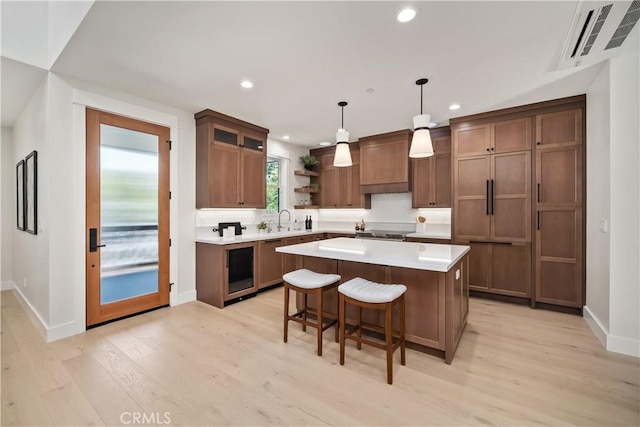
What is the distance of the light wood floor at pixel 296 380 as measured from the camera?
70.4 inches

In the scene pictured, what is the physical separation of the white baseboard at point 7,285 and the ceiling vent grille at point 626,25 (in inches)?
315

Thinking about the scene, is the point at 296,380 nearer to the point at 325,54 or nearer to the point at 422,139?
the point at 422,139

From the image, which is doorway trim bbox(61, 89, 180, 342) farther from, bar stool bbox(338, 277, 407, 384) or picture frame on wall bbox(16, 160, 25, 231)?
bar stool bbox(338, 277, 407, 384)

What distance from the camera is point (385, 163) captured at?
5.04 m

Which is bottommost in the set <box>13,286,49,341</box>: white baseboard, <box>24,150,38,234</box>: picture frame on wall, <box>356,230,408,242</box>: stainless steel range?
<box>13,286,49,341</box>: white baseboard

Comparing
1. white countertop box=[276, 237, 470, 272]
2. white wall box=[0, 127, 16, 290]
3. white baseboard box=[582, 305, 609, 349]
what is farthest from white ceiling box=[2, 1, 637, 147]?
white wall box=[0, 127, 16, 290]

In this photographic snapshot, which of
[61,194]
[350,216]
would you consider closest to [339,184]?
[350,216]

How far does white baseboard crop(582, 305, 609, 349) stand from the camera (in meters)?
2.68

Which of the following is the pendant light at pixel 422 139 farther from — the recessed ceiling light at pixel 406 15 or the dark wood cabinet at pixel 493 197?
the dark wood cabinet at pixel 493 197

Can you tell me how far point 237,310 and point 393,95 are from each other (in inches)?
132

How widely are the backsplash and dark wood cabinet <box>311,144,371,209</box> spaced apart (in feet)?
0.99

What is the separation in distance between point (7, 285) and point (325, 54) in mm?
6175

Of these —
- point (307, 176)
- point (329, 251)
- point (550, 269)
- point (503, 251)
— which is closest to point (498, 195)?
point (503, 251)

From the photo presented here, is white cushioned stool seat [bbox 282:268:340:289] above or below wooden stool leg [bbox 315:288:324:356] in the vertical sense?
above
